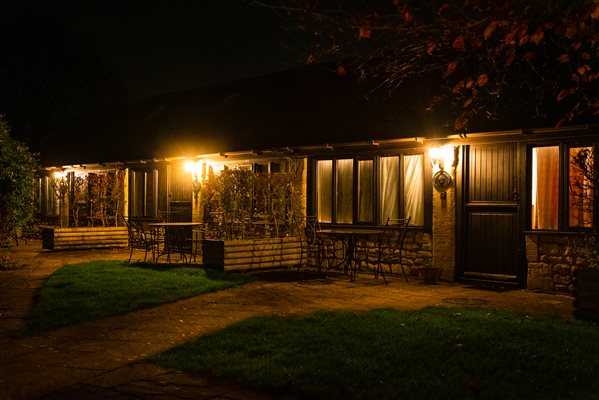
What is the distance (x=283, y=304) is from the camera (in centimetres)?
916

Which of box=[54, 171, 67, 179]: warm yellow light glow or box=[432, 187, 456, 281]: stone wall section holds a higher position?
box=[54, 171, 67, 179]: warm yellow light glow

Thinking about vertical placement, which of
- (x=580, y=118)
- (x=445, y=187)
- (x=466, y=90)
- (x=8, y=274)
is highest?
(x=466, y=90)

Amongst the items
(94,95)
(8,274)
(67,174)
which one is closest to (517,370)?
(8,274)

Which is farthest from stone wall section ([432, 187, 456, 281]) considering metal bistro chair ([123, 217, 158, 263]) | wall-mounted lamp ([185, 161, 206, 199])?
wall-mounted lamp ([185, 161, 206, 199])

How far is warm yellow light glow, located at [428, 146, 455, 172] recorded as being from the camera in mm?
11805

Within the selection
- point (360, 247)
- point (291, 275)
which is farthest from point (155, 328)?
point (360, 247)

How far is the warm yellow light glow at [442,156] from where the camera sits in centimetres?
1180

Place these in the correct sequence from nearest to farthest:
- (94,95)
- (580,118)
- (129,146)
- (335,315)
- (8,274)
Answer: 1. (335,315)
2. (580,118)
3. (8,274)
4. (129,146)
5. (94,95)

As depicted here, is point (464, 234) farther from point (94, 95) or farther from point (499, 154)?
point (94, 95)

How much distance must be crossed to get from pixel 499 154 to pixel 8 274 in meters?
9.45

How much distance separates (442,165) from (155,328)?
→ 20.9 feet

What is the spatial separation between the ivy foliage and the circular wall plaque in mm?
8319

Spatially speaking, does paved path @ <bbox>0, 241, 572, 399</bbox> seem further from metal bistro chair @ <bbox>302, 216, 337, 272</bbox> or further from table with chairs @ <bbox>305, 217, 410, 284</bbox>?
metal bistro chair @ <bbox>302, 216, 337, 272</bbox>

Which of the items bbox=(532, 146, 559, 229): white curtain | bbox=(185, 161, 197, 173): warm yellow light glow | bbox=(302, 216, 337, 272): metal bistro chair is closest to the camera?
bbox=(532, 146, 559, 229): white curtain
